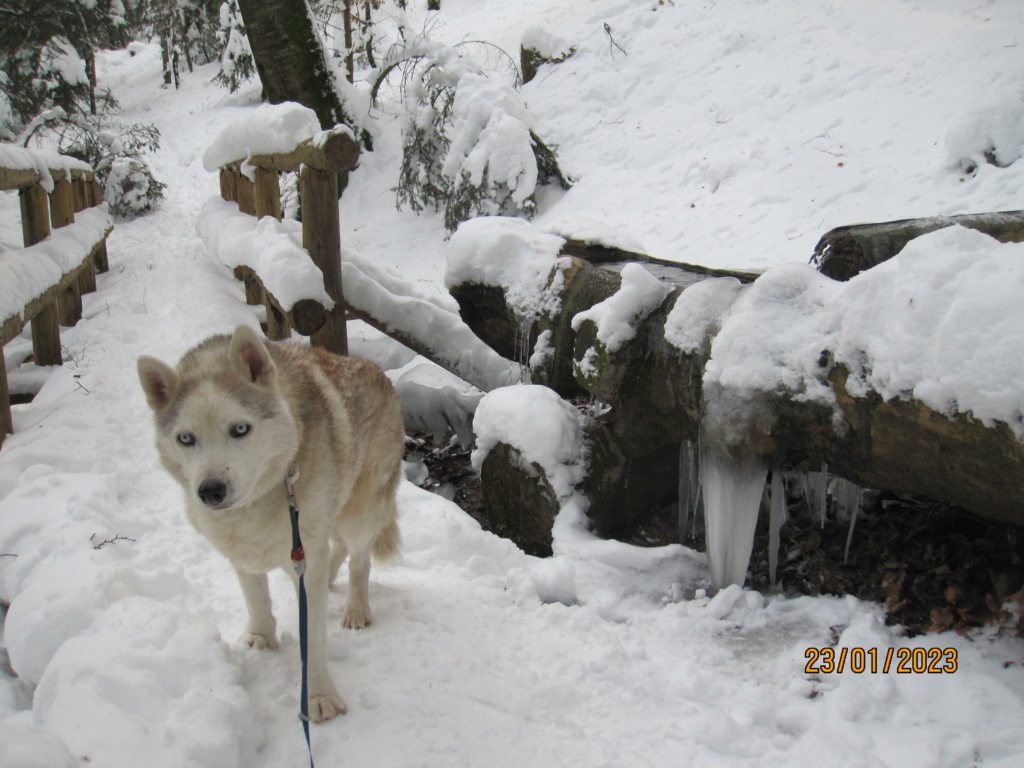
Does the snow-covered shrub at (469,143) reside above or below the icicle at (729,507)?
above

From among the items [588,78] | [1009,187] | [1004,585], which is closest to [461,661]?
[1004,585]

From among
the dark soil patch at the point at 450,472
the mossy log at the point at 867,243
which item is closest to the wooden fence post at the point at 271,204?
the dark soil patch at the point at 450,472

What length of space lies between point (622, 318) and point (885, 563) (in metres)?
1.84

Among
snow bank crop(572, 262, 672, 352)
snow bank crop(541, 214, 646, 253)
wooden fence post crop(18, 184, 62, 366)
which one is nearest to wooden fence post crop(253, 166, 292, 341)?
wooden fence post crop(18, 184, 62, 366)

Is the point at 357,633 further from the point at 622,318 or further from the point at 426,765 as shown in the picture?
the point at 622,318

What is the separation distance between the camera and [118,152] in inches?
574

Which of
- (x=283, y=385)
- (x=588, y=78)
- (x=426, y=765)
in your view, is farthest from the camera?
(x=588, y=78)

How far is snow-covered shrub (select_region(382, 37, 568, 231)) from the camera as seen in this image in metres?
10.1

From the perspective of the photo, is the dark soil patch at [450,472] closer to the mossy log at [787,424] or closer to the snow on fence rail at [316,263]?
the snow on fence rail at [316,263]

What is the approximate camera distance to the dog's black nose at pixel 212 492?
2.13 m

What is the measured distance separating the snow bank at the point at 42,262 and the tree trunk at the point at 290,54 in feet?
12.6

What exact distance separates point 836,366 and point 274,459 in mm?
2341

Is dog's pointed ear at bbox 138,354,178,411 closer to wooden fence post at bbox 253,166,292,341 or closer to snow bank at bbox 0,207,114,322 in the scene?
snow bank at bbox 0,207,114,322

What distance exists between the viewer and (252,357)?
95.5 inches
